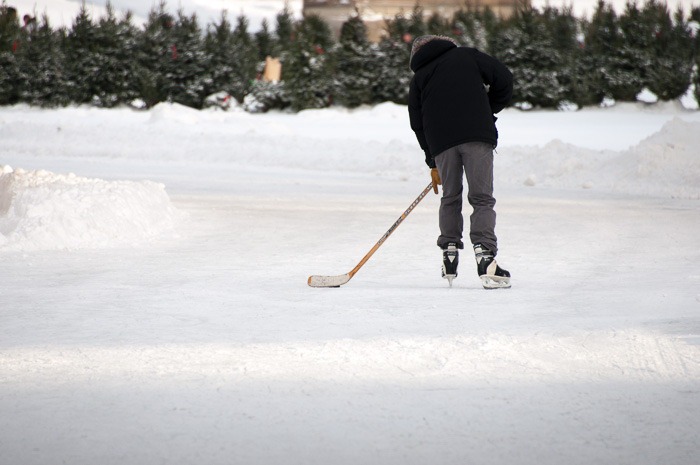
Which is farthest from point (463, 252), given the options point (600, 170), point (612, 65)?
point (612, 65)

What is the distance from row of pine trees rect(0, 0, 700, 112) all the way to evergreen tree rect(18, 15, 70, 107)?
38 mm

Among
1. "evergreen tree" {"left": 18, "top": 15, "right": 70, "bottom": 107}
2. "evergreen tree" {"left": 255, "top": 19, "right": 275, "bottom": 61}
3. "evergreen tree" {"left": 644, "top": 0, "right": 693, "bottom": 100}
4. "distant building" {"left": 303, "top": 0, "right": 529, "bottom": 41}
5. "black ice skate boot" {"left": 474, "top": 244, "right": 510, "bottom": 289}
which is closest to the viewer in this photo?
"black ice skate boot" {"left": 474, "top": 244, "right": 510, "bottom": 289}

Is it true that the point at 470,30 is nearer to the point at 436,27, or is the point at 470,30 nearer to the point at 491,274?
the point at 436,27

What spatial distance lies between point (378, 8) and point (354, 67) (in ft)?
32.2

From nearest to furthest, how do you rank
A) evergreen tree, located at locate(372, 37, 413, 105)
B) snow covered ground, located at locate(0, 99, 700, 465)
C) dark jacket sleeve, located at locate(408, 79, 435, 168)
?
snow covered ground, located at locate(0, 99, 700, 465) → dark jacket sleeve, located at locate(408, 79, 435, 168) → evergreen tree, located at locate(372, 37, 413, 105)

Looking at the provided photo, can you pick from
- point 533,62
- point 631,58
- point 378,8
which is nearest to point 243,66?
point 378,8

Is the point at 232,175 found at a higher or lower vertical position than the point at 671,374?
lower

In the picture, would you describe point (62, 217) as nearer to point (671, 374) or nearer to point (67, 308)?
point (67, 308)

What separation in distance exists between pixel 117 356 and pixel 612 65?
950 inches

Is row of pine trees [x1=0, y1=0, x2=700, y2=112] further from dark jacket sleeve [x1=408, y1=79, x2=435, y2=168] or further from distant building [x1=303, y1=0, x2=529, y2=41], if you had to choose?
dark jacket sleeve [x1=408, y1=79, x2=435, y2=168]

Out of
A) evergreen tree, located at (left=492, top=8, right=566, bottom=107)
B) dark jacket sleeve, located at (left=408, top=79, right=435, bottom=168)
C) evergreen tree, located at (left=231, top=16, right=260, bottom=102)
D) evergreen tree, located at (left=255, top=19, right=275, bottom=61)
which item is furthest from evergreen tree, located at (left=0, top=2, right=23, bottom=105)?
dark jacket sleeve, located at (left=408, top=79, right=435, bottom=168)

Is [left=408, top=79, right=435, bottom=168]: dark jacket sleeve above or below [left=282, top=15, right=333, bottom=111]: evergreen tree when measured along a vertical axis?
above

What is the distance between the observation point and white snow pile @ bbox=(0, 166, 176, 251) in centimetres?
709

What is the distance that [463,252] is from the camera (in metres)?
7.23
